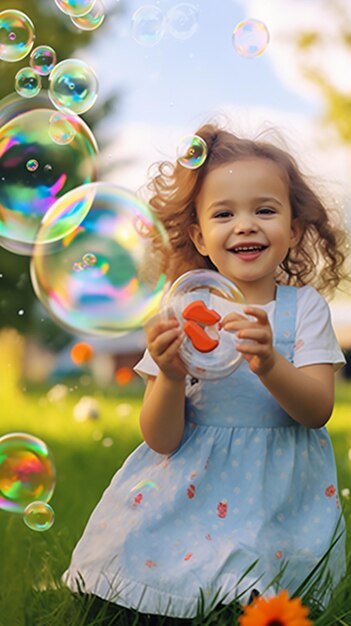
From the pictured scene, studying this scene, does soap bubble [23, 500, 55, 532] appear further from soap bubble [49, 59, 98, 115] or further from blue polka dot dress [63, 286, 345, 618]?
soap bubble [49, 59, 98, 115]

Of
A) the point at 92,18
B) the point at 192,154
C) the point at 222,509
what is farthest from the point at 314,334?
the point at 92,18

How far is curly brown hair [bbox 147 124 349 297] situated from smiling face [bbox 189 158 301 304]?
66mm

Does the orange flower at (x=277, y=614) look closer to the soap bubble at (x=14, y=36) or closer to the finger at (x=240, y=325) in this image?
the finger at (x=240, y=325)

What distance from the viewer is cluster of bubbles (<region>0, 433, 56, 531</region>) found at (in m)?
3.02

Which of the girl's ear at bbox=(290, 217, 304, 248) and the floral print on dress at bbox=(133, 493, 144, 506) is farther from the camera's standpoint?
the girl's ear at bbox=(290, 217, 304, 248)

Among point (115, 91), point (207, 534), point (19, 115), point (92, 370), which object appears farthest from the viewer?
point (92, 370)

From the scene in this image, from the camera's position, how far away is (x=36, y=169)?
323cm

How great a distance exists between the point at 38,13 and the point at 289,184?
966 cm

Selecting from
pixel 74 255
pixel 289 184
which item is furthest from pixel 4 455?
pixel 289 184

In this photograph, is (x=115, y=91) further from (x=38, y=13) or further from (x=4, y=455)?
(x=4, y=455)

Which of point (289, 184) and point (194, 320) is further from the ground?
point (289, 184)

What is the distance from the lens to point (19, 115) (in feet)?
11.1

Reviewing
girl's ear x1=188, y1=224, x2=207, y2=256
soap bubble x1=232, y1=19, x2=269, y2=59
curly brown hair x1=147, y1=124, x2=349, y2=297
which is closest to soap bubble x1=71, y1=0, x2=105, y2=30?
soap bubble x1=232, y1=19, x2=269, y2=59

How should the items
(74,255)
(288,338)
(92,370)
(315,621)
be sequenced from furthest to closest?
1. (92,370)
2. (74,255)
3. (288,338)
4. (315,621)
